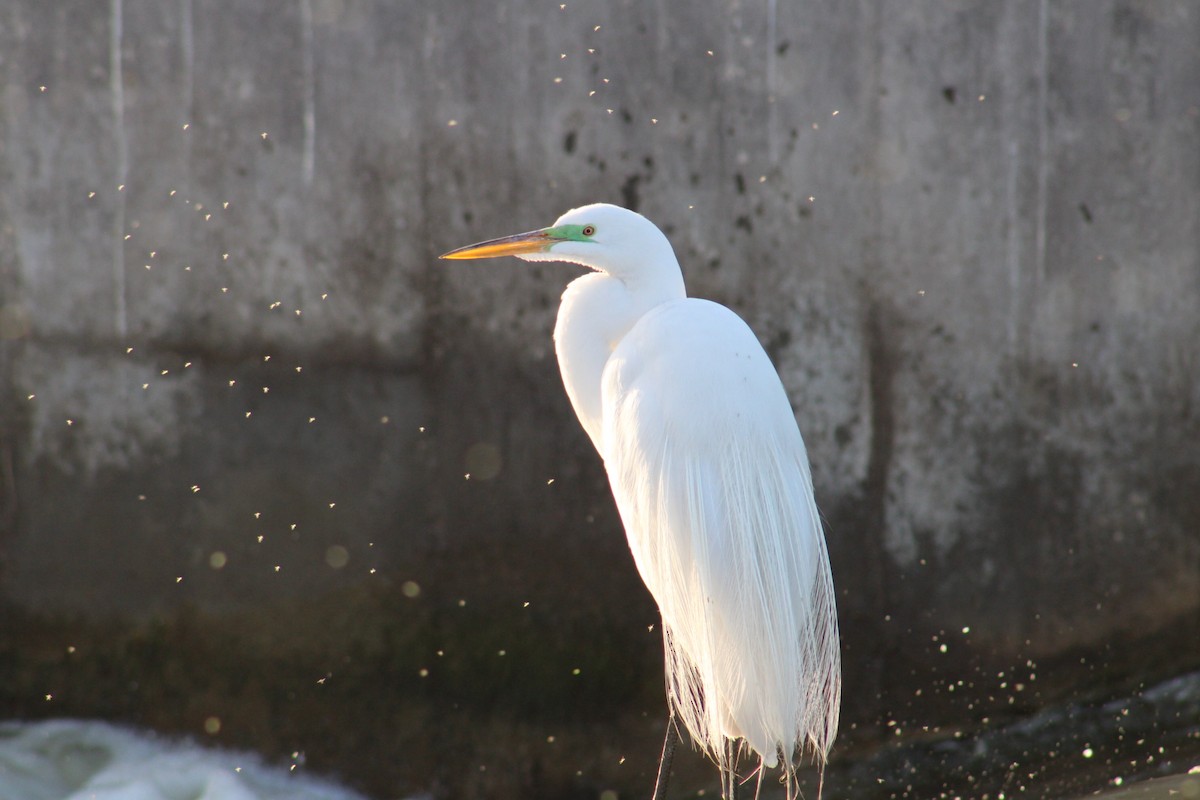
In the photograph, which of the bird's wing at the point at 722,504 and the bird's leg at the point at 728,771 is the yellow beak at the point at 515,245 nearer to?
the bird's wing at the point at 722,504

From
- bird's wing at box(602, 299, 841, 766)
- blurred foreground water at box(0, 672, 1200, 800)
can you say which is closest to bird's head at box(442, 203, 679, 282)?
bird's wing at box(602, 299, 841, 766)

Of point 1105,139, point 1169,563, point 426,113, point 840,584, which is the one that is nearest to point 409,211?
point 426,113

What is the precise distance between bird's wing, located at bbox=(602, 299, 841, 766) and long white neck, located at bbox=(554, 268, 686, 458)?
0.23ft

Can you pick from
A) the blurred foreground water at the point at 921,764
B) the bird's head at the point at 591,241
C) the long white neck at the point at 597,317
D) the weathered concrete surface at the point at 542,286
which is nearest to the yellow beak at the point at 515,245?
the bird's head at the point at 591,241

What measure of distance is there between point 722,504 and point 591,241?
1.80 ft

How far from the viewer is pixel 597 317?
83.5 inches

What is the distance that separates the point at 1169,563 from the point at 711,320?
165 centimetres

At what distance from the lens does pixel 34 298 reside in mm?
2531

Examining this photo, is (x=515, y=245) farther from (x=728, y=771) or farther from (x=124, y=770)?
(x=124, y=770)

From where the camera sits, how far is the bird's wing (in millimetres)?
1945

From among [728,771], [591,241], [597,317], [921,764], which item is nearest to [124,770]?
[728,771]

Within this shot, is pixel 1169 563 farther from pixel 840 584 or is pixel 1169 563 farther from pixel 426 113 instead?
pixel 426 113

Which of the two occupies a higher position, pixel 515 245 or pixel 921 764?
pixel 515 245

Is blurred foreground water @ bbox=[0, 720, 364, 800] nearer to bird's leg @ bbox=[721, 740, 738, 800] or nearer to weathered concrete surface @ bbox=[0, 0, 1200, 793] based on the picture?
weathered concrete surface @ bbox=[0, 0, 1200, 793]
